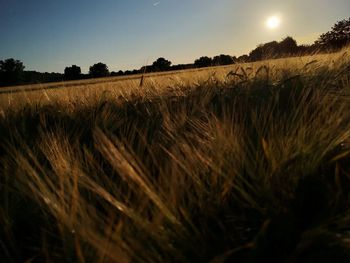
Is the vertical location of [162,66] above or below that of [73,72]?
above

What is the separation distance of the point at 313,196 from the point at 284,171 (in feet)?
0.36

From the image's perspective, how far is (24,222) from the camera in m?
0.88

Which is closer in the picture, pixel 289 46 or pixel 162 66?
pixel 162 66

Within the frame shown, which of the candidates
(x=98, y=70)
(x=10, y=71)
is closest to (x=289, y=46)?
(x=98, y=70)

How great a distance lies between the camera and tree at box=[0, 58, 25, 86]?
39.2 metres

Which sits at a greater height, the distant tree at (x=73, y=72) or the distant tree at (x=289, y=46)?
the distant tree at (x=289, y=46)

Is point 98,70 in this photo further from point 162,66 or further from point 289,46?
point 162,66

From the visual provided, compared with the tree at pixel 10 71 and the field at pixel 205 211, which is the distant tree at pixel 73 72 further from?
the field at pixel 205 211

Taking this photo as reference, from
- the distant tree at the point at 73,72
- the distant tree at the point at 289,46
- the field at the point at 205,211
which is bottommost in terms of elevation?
the distant tree at the point at 73,72

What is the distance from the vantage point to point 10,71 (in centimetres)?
4184

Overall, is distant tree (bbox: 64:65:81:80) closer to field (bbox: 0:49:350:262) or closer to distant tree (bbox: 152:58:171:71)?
distant tree (bbox: 152:58:171:71)

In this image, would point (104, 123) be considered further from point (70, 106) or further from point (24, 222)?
point (24, 222)

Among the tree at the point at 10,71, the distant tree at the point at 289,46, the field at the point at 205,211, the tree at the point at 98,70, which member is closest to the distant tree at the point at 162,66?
the distant tree at the point at 289,46

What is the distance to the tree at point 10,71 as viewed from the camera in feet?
128
